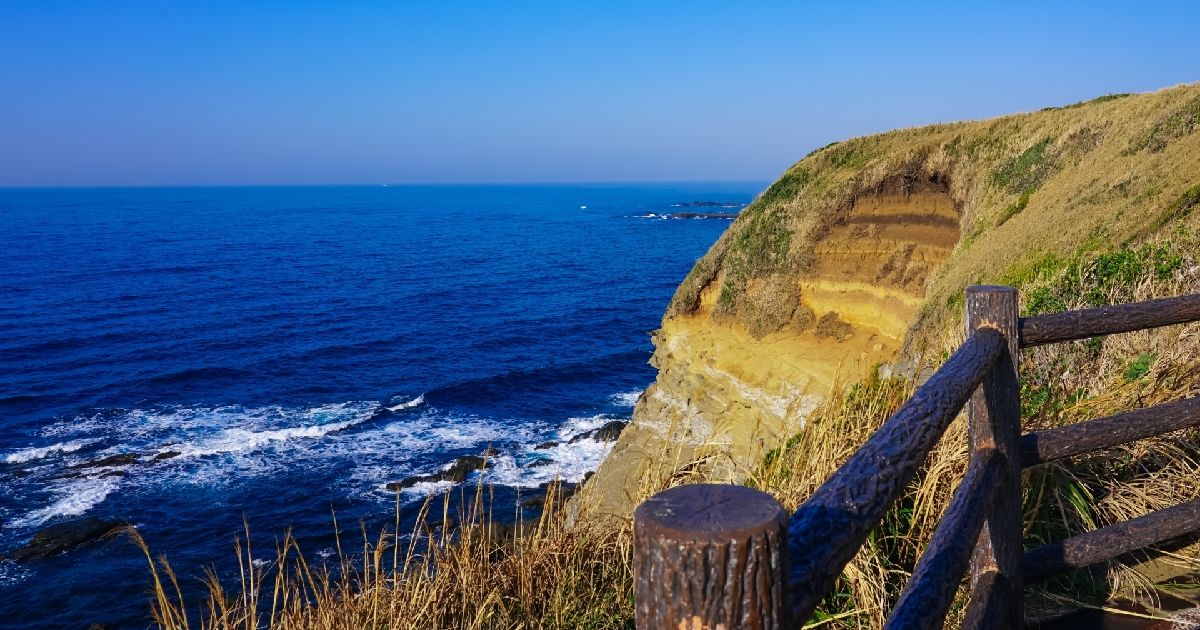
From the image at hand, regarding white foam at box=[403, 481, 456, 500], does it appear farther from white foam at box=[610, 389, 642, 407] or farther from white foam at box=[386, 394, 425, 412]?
white foam at box=[610, 389, 642, 407]

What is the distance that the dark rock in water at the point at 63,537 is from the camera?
1917cm

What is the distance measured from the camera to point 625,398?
105ft

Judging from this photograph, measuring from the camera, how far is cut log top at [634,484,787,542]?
120 cm

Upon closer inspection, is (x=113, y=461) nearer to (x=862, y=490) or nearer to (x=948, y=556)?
(x=948, y=556)

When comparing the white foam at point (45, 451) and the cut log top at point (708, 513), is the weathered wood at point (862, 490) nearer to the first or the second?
the cut log top at point (708, 513)

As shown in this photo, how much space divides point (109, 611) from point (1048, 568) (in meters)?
18.1

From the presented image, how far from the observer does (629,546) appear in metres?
4.23

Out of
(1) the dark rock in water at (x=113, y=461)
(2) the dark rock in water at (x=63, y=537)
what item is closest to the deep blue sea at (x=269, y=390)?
(1) the dark rock in water at (x=113, y=461)

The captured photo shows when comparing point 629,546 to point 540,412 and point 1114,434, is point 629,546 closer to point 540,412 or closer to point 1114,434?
point 1114,434

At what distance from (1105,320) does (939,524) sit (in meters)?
1.76

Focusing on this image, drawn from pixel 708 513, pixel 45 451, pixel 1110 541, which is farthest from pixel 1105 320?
pixel 45 451

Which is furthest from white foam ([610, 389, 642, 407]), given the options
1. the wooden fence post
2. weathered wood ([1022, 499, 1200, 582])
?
the wooden fence post

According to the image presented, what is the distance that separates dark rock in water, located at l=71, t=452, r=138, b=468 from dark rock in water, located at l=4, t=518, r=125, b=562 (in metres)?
4.03

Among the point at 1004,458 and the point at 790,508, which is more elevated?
the point at 1004,458
